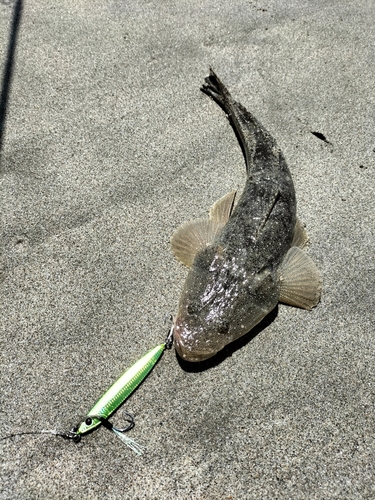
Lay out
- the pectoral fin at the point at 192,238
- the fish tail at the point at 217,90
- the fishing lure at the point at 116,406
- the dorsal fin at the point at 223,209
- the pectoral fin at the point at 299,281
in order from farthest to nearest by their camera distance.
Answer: the fish tail at the point at 217,90 < the dorsal fin at the point at 223,209 < the pectoral fin at the point at 192,238 < the pectoral fin at the point at 299,281 < the fishing lure at the point at 116,406

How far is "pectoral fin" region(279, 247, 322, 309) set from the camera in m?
3.23

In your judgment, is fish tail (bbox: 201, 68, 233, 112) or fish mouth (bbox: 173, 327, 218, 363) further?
fish tail (bbox: 201, 68, 233, 112)

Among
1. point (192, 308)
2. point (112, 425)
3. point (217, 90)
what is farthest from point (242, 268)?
point (217, 90)

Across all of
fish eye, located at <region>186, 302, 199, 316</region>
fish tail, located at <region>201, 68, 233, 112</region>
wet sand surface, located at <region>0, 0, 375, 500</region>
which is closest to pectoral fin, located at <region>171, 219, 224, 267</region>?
wet sand surface, located at <region>0, 0, 375, 500</region>

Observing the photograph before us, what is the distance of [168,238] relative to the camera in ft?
11.5

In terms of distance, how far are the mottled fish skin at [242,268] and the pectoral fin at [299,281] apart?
0.29 feet

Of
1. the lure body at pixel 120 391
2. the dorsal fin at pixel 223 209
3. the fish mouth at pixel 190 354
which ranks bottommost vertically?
the lure body at pixel 120 391

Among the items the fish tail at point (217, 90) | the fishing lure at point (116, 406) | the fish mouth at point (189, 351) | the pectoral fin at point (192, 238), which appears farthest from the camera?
the fish tail at point (217, 90)

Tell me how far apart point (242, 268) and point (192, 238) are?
0.58 m

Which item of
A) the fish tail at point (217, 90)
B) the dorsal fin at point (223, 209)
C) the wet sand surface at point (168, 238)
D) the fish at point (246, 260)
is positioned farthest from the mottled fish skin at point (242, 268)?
the fish tail at point (217, 90)

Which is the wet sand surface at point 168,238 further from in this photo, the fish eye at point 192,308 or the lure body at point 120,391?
the fish eye at point 192,308

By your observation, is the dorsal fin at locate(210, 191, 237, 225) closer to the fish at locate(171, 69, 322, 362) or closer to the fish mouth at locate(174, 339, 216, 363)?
the fish at locate(171, 69, 322, 362)

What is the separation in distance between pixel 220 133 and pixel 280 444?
2776 mm

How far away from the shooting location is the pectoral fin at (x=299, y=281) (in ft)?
10.6
